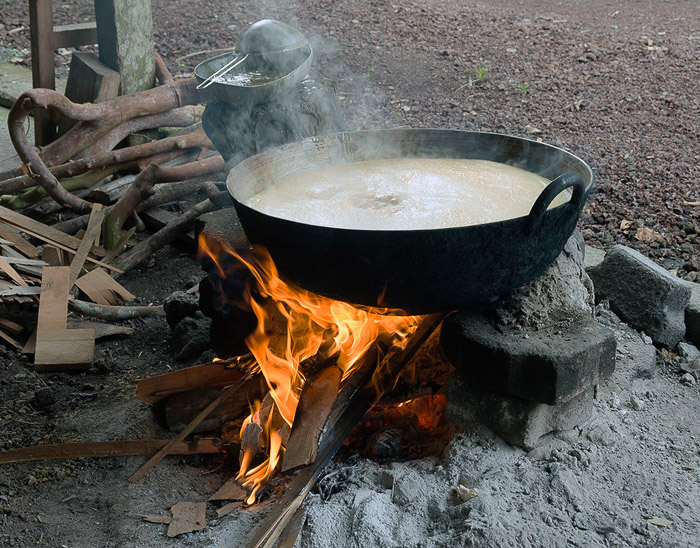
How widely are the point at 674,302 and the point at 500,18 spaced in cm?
619

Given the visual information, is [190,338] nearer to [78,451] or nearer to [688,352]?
[78,451]

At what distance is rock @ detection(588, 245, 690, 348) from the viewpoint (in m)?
2.98

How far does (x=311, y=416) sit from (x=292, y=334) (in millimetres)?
458

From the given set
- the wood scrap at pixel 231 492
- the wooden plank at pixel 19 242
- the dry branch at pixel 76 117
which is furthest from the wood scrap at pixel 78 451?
the dry branch at pixel 76 117

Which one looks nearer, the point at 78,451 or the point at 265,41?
the point at 78,451

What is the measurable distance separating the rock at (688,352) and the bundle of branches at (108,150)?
324 centimetres

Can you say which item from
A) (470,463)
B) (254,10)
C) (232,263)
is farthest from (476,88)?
(470,463)

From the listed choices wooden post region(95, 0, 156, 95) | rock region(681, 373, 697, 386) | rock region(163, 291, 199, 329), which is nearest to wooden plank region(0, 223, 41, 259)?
rock region(163, 291, 199, 329)

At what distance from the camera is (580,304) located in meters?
2.39

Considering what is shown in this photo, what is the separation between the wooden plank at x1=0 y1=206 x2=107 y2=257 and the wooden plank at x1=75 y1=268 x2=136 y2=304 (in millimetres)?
293

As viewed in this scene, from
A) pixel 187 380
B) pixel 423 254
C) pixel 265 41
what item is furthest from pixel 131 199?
pixel 423 254

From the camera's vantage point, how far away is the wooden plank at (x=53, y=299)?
3.29 meters

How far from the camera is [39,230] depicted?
407cm

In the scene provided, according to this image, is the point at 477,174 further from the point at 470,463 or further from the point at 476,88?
the point at 476,88
